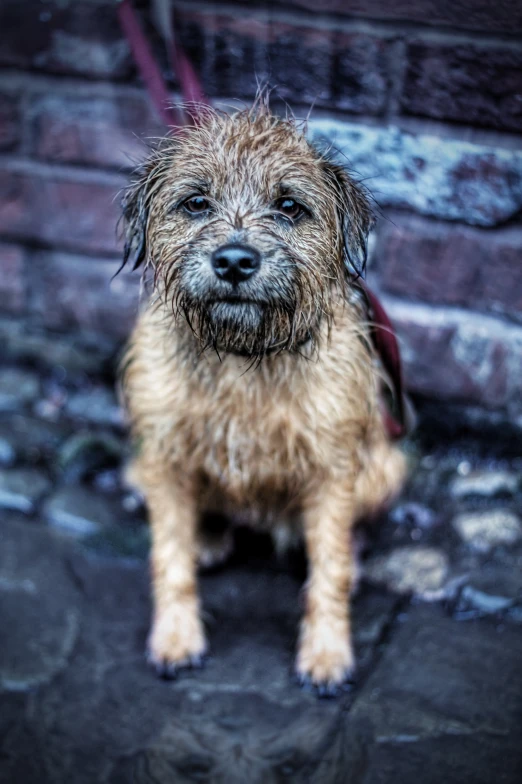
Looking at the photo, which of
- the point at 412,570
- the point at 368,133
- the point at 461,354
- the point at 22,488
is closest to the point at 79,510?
the point at 22,488

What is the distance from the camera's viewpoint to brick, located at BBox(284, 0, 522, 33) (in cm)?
282

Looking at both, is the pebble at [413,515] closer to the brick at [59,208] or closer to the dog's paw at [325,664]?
the dog's paw at [325,664]

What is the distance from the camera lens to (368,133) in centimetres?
310

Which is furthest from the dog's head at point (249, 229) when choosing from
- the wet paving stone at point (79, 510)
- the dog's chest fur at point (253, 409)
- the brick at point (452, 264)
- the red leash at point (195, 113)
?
the wet paving stone at point (79, 510)

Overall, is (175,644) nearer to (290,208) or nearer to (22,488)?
(22,488)

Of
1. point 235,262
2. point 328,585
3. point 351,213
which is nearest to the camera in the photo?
point 235,262

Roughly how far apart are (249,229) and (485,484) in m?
1.78

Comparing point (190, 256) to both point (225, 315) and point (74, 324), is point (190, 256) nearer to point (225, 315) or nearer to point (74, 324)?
point (225, 315)

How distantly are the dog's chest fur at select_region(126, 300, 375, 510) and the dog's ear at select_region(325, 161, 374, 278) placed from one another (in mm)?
273

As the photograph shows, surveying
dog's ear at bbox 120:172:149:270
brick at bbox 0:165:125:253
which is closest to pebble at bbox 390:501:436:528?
dog's ear at bbox 120:172:149:270

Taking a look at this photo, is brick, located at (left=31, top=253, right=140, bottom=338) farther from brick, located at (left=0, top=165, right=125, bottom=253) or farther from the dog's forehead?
the dog's forehead

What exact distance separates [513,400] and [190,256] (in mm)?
1809

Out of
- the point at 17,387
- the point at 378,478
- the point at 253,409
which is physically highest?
the point at 253,409

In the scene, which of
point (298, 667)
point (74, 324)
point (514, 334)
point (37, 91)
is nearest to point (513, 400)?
point (514, 334)
